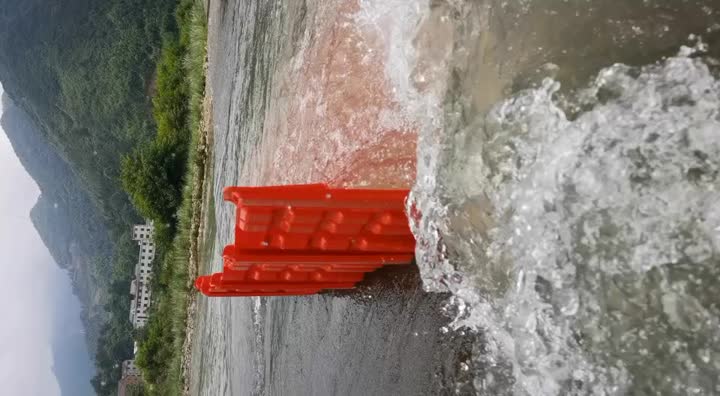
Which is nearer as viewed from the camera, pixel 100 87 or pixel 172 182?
pixel 172 182

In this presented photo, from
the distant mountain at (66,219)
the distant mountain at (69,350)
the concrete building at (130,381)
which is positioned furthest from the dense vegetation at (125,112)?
the distant mountain at (69,350)

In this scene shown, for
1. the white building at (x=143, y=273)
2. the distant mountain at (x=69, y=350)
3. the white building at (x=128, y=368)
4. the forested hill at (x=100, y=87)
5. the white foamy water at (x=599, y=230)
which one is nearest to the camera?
the white foamy water at (x=599, y=230)

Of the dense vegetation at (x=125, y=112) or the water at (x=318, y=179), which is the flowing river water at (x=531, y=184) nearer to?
the water at (x=318, y=179)

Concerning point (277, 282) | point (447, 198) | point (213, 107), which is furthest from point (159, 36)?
point (447, 198)

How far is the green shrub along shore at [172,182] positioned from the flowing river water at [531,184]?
7149 mm

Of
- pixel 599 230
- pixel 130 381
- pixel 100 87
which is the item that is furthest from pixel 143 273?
pixel 599 230

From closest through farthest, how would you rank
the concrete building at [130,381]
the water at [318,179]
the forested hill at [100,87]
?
the water at [318,179], the concrete building at [130,381], the forested hill at [100,87]

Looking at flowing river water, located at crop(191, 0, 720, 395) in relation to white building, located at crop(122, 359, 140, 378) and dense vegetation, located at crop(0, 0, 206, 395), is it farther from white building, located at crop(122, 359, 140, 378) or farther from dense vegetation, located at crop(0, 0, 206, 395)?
white building, located at crop(122, 359, 140, 378)

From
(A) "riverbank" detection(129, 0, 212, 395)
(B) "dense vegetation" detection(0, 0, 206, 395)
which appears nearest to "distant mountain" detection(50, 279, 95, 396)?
(B) "dense vegetation" detection(0, 0, 206, 395)

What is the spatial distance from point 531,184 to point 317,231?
1131 millimetres

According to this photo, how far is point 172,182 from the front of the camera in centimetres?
1170

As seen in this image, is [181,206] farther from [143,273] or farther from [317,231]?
[317,231]

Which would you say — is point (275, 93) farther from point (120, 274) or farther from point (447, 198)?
point (120, 274)

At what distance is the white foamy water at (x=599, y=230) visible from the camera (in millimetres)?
1839
